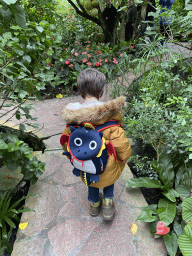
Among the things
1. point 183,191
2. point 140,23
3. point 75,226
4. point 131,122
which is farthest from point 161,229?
point 140,23

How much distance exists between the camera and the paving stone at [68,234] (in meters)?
1.55

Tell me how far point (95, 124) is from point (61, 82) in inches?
136

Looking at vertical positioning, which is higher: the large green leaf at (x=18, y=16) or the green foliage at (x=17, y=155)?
the large green leaf at (x=18, y=16)

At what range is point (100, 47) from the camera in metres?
5.16

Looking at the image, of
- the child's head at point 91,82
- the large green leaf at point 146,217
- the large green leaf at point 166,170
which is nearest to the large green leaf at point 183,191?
the large green leaf at point 166,170

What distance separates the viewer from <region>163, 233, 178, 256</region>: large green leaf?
4.68 ft

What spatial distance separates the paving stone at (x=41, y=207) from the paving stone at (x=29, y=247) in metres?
0.06

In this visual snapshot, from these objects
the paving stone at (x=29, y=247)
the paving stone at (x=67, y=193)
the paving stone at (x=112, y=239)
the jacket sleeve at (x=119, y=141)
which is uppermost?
the jacket sleeve at (x=119, y=141)

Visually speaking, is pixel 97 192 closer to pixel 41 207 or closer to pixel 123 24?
pixel 41 207

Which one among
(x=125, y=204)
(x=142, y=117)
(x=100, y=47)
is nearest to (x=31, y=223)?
(x=125, y=204)

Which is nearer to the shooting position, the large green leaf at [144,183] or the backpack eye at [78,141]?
the backpack eye at [78,141]

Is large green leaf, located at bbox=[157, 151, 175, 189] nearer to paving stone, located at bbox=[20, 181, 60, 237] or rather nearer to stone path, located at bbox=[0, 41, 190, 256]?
stone path, located at bbox=[0, 41, 190, 256]

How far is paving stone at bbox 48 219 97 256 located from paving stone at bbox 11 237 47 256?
0.30 feet

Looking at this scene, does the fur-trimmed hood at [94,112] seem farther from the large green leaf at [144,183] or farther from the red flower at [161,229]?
the red flower at [161,229]
